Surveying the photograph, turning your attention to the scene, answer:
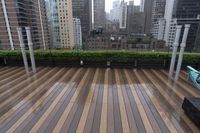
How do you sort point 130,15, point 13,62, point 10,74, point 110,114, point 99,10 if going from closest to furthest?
point 110,114, point 10,74, point 13,62, point 130,15, point 99,10

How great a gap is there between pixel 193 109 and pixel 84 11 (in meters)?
67.3

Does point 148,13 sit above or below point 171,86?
above

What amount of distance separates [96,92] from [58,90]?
38.7 inches

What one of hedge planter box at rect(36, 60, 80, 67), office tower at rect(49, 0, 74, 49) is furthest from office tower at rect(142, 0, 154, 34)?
hedge planter box at rect(36, 60, 80, 67)

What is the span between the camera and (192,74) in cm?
353

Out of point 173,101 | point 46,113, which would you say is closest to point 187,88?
point 173,101

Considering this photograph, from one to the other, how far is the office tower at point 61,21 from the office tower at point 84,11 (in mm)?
11106

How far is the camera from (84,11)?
2467 inches

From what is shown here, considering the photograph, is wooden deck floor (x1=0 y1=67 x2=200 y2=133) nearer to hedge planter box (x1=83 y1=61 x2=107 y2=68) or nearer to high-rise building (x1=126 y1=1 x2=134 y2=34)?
hedge planter box (x1=83 y1=61 x2=107 y2=68)

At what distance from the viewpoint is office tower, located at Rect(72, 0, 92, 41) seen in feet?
201

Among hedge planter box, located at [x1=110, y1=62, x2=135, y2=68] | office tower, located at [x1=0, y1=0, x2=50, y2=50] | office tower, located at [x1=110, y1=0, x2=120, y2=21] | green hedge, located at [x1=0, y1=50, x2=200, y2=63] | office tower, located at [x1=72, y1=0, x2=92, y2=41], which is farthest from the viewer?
office tower, located at [x1=72, y1=0, x2=92, y2=41]

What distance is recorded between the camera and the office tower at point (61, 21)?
4928 centimetres

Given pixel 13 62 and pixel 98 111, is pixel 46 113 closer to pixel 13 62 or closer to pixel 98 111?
pixel 98 111

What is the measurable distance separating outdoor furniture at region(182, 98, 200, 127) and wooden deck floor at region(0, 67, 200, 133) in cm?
9
